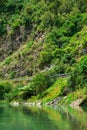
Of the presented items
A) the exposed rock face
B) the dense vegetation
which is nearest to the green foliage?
the dense vegetation

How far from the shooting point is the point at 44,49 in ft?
501

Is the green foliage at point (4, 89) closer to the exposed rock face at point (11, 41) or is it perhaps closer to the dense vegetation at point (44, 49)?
the dense vegetation at point (44, 49)

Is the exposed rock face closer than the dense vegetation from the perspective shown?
No

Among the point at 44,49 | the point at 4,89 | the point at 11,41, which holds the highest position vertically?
the point at 44,49

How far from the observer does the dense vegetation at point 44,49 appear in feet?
378

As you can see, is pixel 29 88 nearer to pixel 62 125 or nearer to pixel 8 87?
pixel 8 87

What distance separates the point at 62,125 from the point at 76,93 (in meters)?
51.0

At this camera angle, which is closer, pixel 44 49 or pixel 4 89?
pixel 4 89

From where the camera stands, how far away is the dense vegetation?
4535 inches

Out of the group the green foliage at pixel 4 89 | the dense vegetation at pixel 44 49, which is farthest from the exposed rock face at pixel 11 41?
the green foliage at pixel 4 89

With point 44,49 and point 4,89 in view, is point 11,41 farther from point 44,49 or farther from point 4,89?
point 4,89

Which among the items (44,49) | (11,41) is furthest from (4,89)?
(11,41)

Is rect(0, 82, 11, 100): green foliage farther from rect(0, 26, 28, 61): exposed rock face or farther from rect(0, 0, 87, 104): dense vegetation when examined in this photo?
rect(0, 26, 28, 61): exposed rock face

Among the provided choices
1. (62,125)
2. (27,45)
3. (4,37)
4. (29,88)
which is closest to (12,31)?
(4,37)
